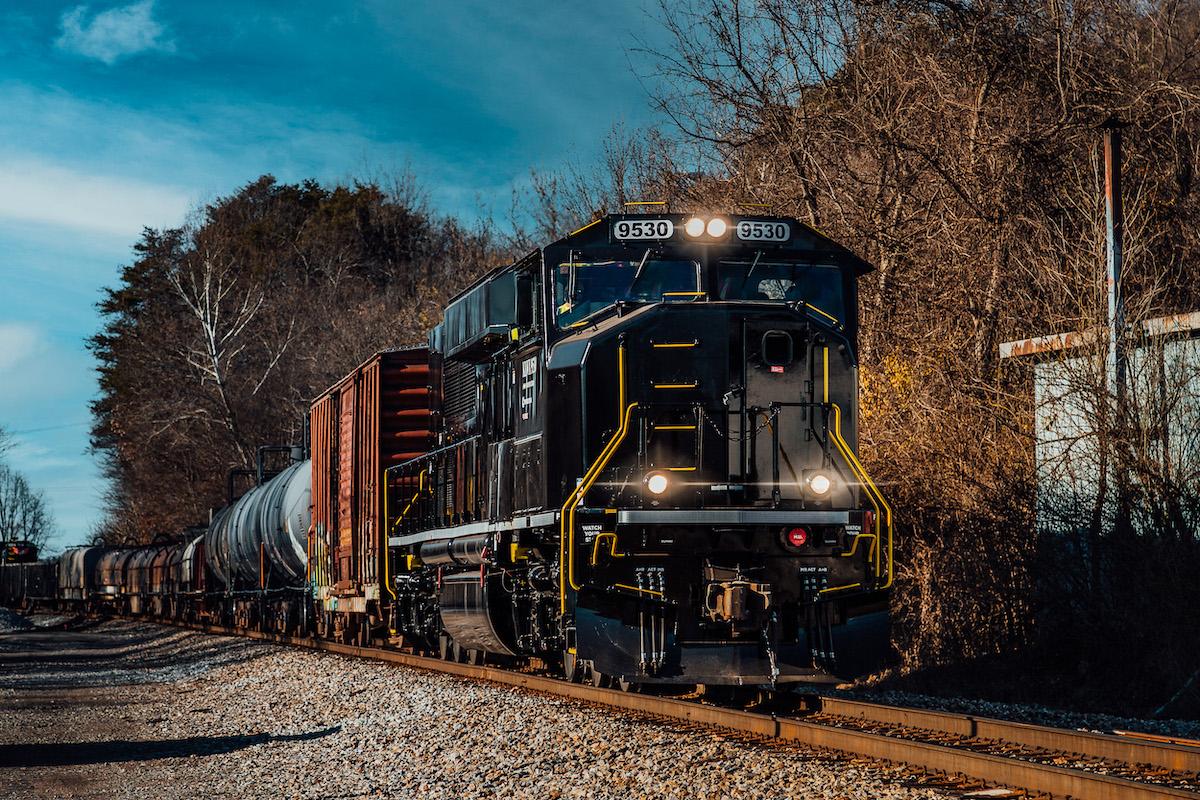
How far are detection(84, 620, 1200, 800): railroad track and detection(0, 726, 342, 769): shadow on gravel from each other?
2660 millimetres

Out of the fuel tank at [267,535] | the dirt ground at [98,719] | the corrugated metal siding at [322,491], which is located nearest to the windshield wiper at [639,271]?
the dirt ground at [98,719]

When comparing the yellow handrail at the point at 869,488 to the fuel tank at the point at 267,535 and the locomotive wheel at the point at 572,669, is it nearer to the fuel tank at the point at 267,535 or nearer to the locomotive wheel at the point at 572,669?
the locomotive wheel at the point at 572,669

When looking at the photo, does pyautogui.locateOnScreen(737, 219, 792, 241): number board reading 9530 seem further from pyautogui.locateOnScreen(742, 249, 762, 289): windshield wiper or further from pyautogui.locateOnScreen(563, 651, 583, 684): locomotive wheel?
pyautogui.locateOnScreen(563, 651, 583, 684): locomotive wheel

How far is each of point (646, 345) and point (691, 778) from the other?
3.64m

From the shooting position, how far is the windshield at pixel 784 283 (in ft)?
34.7

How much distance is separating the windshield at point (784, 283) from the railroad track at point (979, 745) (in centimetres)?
304

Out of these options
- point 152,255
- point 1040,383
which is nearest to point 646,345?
point 1040,383

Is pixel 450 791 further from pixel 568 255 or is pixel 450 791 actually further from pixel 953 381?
pixel 953 381

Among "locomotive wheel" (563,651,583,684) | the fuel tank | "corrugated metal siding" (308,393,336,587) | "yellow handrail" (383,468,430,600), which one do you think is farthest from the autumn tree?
"locomotive wheel" (563,651,583,684)

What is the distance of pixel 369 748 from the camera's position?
9977mm

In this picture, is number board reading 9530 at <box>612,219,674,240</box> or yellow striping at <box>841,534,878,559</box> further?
number board reading 9530 at <box>612,219,674,240</box>

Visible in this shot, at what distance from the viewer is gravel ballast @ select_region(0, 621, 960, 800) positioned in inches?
301

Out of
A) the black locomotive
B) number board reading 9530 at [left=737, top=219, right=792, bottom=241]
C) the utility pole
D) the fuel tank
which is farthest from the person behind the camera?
the fuel tank

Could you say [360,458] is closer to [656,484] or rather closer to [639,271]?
[639,271]
